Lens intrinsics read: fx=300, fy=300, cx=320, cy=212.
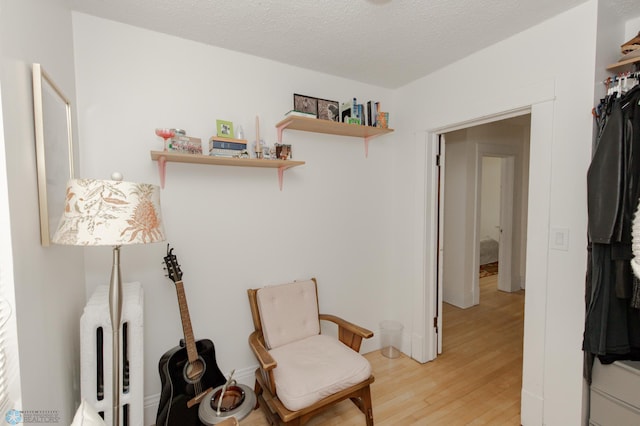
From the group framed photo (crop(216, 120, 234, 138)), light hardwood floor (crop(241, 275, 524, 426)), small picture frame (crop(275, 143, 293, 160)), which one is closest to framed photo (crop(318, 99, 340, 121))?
small picture frame (crop(275, 143, 293, 160))

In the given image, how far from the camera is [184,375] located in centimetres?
171

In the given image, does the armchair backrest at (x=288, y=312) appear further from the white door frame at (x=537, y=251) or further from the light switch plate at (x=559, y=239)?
the light switch plate at (x=559, y=239)

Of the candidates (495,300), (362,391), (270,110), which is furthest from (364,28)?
(495,300)

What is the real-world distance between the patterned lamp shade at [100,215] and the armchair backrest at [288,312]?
48.5 inches

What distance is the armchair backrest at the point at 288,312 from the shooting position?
7.06ft

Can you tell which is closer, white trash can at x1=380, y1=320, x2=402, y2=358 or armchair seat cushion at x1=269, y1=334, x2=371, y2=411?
armchair seat cushion at x1=269, y1=334, x2=371, y2=411

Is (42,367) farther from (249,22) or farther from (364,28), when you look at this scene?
(364,28)

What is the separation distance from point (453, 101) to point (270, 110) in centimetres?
143

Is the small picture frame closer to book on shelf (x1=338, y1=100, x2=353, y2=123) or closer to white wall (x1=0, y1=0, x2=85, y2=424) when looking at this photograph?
book on shelf (x1=338, y1=100, x2=353, y2=123)

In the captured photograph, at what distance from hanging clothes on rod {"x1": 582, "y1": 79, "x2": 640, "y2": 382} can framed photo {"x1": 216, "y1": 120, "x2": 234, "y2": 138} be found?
6.92 feet

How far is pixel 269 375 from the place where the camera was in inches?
68.2

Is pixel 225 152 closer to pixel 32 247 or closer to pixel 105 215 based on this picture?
→ pixel 105 215

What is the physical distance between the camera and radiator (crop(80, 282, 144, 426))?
4.46ft

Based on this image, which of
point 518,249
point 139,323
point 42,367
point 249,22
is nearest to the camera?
point 42,367
